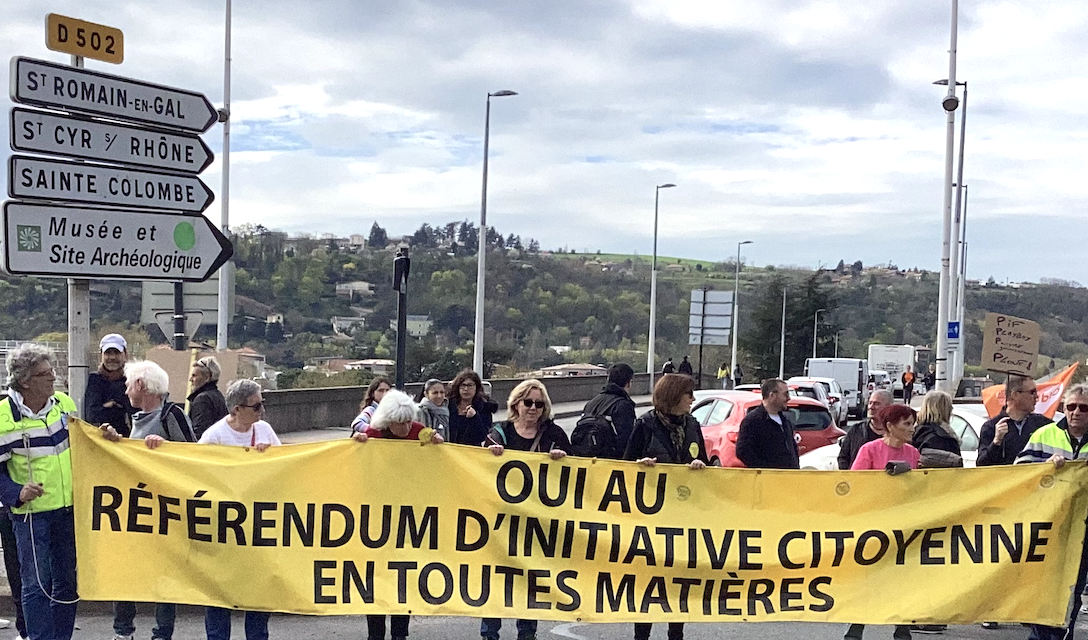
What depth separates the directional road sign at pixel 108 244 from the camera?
20.9 ft

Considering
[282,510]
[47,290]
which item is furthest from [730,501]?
[47,290]

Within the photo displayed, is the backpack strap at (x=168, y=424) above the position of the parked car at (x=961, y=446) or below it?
above

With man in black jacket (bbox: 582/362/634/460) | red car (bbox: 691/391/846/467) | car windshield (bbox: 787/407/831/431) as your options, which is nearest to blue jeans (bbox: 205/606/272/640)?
man in black jacket (bbox: 582/362/634/460)

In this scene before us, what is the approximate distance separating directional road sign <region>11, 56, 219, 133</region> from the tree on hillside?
81.7m

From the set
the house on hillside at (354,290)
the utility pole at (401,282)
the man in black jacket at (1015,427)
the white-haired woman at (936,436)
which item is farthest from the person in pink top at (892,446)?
the house on hillside at (354,290)

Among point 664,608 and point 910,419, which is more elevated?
point 910,419

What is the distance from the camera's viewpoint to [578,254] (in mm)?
140125

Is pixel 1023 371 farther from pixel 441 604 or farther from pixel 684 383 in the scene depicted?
pixel 441 604

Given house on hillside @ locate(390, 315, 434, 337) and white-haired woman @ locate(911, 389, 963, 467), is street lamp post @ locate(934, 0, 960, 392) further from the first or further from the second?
house on hillside @ locate(390, 315, 434, 337)

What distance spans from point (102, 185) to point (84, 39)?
93 cm

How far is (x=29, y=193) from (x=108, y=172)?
52 cm

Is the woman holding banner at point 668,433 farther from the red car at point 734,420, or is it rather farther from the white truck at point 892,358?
the white truck at point 892,358

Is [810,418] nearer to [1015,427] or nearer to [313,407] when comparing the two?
[1015,427]

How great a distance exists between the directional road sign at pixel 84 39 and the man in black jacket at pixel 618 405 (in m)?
4.32
